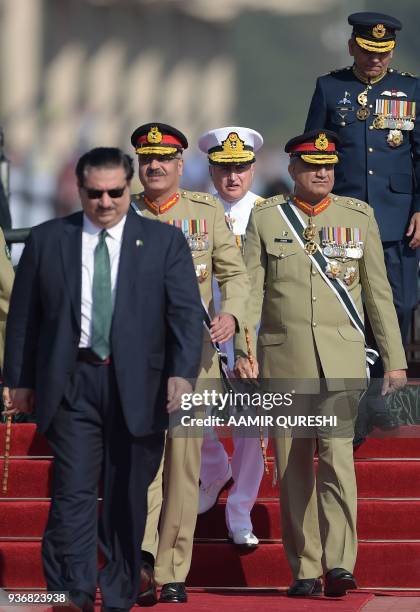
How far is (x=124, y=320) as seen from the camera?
7180 mm

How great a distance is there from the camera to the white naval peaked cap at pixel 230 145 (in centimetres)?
934

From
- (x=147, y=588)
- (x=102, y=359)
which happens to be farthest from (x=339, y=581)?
(x=102, y=359)

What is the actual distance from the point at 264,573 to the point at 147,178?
175 cm

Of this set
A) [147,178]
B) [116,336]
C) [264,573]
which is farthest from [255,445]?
[116,336]

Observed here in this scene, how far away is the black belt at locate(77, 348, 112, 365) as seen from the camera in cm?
720

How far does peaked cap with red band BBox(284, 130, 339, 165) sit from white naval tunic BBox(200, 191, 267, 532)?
0.73 meters

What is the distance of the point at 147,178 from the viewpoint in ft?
28.0

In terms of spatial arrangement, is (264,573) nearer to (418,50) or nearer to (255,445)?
(255,445)

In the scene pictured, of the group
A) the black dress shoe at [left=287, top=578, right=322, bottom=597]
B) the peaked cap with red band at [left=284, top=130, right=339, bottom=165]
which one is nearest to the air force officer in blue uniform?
the peaked cap with red band at [left=284, top=130, right=339, bottom=165]

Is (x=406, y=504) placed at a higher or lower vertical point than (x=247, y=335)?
lower

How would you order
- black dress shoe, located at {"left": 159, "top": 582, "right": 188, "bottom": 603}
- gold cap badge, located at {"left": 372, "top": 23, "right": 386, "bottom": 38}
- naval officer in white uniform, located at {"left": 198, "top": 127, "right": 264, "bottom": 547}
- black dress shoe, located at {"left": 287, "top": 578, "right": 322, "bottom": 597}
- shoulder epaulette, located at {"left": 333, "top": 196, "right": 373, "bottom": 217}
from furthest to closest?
gold cap badge, located at {"left": 372, "top": 23, "right": 386, "bottom": 38}, naval officer in white uniform, located at {"left": 198, "top": 127, "right": 264, "bottom": 547}, shoulder epaulette, located at {"left": 333, "top": 196, "right": 373, "bottom": 217}, black dress shoe, located at {"left": 287, "top": 578, "right": 322, "bottom": 597}, black dress shoe, located at {"left": 159, "top": 582, "right": 188, "bottom": 603}

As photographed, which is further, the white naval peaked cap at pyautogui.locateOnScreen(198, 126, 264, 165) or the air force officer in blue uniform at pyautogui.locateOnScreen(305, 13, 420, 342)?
the air force officer in blue uniform at pyautogui.locateOnScreen(305, 13, 420, 342)

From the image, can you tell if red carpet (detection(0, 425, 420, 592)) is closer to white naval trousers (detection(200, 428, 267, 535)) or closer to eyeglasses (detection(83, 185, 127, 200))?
white naval trousers (detection(200, 428, 267, 535))

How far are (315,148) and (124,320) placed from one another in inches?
69.3
